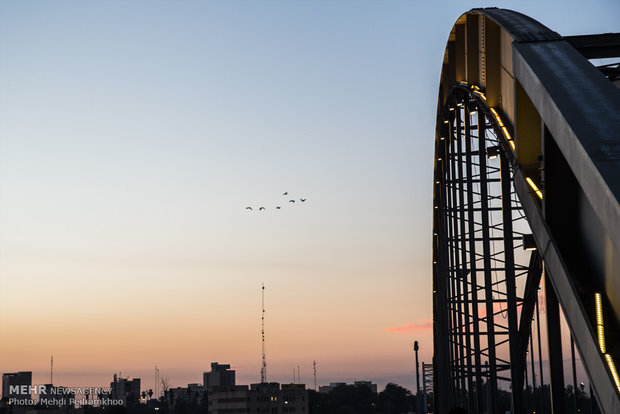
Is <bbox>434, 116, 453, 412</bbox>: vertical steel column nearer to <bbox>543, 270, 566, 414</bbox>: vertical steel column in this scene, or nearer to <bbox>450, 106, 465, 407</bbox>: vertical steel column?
<bbox>450, 106, 465, 407</bbox>: vertical steel column

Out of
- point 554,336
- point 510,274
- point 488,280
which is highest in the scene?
point 488,280

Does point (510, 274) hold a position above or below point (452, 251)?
below

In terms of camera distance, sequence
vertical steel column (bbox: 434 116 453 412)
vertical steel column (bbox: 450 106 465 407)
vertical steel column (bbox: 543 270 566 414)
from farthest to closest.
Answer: vertical steel column (bbox: 434 116 453 412) < vertical steel column (bbox: 450 106 465 407) < vertical steel column (bbox: 543 270 566 414)

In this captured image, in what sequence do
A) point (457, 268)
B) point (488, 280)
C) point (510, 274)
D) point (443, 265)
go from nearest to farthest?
point (510, 274), point (488, 280), point (457, 268), point (443, 265)

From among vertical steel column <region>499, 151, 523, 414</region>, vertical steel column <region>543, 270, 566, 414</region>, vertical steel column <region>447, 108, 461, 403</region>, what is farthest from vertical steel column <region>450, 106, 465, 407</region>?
vertical steel column <region>543, 270, 566, 414</region>

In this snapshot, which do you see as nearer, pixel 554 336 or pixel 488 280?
pixel 554 336

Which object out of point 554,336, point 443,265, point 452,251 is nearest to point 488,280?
point 554,336

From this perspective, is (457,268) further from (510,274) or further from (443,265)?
(510,274)

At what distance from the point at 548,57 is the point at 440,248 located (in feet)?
90.6

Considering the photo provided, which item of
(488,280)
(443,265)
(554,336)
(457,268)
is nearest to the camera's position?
(554,336)

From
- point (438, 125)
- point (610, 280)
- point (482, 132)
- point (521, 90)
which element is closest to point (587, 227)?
point (610, 280)

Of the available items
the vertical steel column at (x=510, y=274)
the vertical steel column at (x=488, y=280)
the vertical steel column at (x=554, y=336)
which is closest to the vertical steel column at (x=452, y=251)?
the vertical steel column at (x=488, y=280)

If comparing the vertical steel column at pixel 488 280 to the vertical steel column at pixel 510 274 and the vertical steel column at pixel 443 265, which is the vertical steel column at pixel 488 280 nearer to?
the vertical steel column at pixel 510 274

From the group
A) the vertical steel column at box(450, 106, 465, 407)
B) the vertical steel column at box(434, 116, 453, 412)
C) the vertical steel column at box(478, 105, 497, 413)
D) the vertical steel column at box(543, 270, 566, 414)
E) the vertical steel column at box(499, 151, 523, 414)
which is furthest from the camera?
the vertical steel column at box(434, 116, 453, 412)
